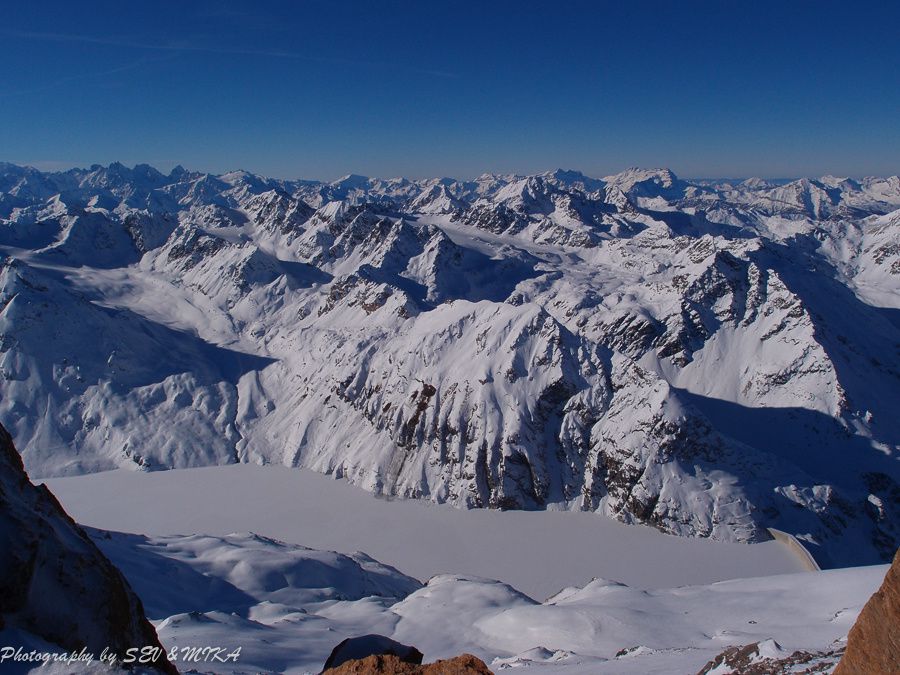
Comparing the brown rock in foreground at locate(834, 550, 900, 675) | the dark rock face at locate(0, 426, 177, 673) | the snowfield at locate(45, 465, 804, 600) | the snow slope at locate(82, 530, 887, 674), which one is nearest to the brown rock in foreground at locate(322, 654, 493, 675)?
the dark rock face at locate(0, 426, 177, 673)

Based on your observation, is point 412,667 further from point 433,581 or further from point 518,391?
point 518,391

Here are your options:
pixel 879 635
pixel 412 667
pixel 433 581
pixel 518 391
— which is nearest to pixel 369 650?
pixel 412 667

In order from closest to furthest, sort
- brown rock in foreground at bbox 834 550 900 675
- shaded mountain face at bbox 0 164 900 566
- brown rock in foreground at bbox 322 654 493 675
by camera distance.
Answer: brown rock in foreground at bbox 834 550 900 675 < brown rock in foreground at bbox 322 654 493 675 < shaded mountain face at bbox 0 164 900 566

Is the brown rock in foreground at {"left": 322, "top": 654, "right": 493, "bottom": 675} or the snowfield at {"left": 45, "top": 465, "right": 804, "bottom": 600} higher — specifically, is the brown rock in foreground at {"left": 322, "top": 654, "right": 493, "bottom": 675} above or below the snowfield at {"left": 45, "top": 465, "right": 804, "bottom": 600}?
above

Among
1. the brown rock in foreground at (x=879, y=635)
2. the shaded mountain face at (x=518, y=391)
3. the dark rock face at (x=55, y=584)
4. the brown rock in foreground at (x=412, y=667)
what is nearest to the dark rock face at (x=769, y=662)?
the brown rock in foreground at (x=879, y=635)

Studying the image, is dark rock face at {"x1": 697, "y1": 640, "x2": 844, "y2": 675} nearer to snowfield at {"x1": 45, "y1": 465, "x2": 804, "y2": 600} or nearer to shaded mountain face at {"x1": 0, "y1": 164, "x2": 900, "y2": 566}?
snowfield at {"x1": 45, "y1": 465, "x2": 804, "y2": 600}

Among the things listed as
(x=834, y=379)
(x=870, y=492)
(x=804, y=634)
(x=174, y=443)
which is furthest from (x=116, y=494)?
(x=834, y=379)

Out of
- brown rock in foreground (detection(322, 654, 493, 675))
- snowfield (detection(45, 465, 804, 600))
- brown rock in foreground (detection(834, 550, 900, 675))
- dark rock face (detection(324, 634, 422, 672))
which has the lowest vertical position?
snowfield (detection(45, 465, 804, 600))

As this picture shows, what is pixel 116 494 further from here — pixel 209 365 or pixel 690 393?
pixel 690 393
